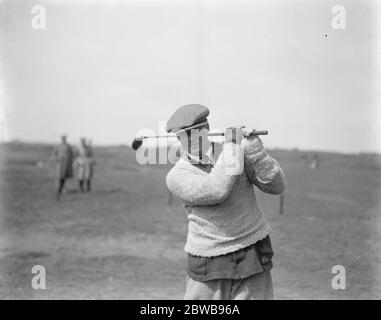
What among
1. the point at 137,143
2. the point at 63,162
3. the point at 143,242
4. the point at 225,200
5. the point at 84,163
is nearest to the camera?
the point at 225,200

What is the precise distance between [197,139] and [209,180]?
267 millimetres

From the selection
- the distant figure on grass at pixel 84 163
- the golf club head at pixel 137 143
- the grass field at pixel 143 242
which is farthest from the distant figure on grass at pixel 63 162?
the golf club head at pixel 137 143

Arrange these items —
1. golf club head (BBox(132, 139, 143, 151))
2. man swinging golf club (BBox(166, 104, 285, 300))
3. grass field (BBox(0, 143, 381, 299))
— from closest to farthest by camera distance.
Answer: man swinging golf club (BBox(166, 104, 285, 300)) → golf club head (BBox(132, 139, 143, 151)) → grass field (BBox(0, 143, 381, 299))

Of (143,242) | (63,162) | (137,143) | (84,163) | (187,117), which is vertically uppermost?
(187,117)

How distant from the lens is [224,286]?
2793 millimetres

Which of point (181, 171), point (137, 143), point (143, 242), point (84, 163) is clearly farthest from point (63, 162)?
point (181, 171)

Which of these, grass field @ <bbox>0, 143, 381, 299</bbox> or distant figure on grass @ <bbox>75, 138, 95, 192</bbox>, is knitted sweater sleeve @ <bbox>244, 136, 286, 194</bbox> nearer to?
grass field @ <bbox>0, 143, 381, 299</bbox>

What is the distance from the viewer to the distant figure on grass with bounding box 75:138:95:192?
14.4 metres

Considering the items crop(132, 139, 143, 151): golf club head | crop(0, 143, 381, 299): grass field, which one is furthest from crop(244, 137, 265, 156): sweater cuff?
crop(0, 143, 381, 299): grass field

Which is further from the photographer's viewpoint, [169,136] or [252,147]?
[169,136]

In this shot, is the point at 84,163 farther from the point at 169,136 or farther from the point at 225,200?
the point at 225,200

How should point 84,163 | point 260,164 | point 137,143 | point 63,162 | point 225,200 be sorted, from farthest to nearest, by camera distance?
point 84,163, point 63,162, point 137,143, point 225,200, point 260,164

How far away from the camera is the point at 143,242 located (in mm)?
8203

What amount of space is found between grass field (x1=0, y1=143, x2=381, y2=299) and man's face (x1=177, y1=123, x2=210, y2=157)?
3.28 m
